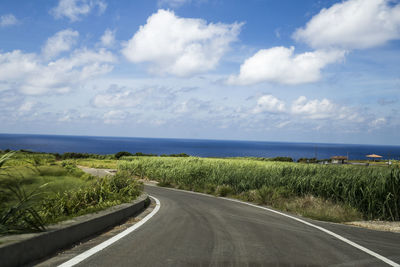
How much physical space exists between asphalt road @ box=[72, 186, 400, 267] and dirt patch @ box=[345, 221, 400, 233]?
1066 millimetres

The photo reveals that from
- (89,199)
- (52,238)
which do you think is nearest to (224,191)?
(89,199)

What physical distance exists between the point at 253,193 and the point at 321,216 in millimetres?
4740

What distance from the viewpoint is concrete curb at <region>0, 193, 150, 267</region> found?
3.89 m

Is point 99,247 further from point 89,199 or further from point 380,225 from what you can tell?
point 380,225

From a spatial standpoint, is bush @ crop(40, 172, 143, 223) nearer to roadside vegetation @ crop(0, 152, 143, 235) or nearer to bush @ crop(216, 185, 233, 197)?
roadside vegetation @ crop(0, 152, 143, 235)

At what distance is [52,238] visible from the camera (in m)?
4.72

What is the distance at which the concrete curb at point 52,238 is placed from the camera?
3.89 metres

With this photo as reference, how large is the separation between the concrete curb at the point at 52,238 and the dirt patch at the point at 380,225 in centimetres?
679

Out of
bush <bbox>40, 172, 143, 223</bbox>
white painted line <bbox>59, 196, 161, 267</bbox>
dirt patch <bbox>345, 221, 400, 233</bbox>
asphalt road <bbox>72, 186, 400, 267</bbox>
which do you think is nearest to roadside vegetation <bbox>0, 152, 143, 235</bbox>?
bush <bbox>40, 172, 143, 223</bbox>

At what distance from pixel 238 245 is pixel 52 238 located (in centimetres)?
306

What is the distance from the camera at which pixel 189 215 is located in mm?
9164

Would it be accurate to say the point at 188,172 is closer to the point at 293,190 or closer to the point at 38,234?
the point at 293,190

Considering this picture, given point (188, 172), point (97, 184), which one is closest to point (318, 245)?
point (97, 184)

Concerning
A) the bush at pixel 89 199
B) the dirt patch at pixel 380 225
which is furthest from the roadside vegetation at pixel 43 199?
the dirt patch at pixel 380 225
